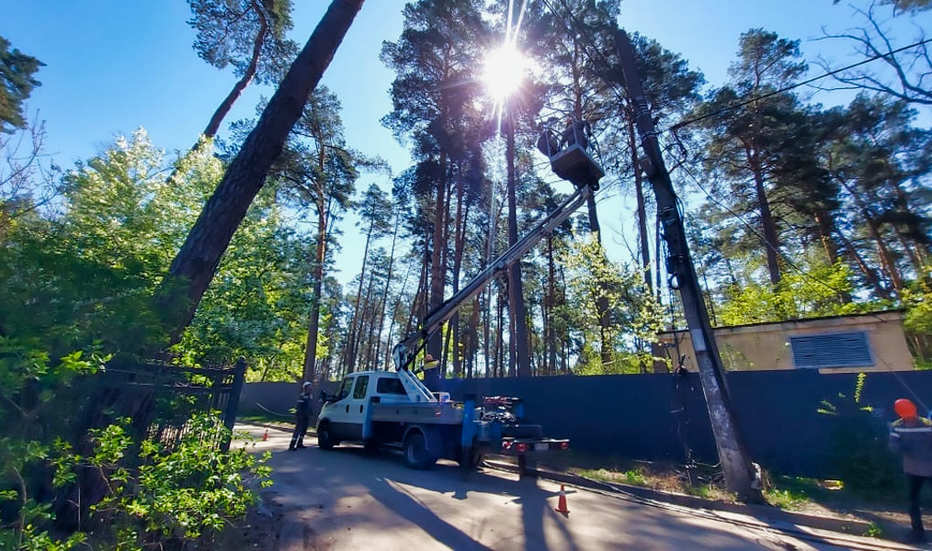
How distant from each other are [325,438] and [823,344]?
13.7m

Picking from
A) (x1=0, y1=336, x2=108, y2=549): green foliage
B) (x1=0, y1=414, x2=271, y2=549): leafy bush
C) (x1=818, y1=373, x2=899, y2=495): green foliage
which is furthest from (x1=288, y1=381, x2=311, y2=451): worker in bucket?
(x1=818, y1=373, x2=899, y2=495): green foliage

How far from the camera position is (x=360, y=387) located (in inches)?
408

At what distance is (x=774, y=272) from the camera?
1575cm

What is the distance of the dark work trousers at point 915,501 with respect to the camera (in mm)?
4789

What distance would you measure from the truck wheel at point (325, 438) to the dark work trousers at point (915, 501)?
10.7 meters

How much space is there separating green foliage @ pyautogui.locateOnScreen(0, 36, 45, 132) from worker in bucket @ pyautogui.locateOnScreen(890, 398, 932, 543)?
14.3 m

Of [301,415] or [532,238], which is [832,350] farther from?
[301,415]

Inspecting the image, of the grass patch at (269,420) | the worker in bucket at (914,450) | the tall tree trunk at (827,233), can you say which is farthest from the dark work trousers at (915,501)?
the grass patch at (269,420)

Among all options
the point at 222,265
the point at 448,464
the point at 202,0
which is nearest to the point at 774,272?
the point at 448,464

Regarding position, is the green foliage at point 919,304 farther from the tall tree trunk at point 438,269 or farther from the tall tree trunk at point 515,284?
the tall tree trunk at point 438,269

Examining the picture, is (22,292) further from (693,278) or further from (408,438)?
(693,278)

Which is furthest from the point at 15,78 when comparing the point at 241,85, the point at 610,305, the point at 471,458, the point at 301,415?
the point at 610,305

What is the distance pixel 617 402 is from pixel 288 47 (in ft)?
45.3

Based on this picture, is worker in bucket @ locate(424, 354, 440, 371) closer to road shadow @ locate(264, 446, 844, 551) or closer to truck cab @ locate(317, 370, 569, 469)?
truck cab @ locate(317, 370, 569, 469)
